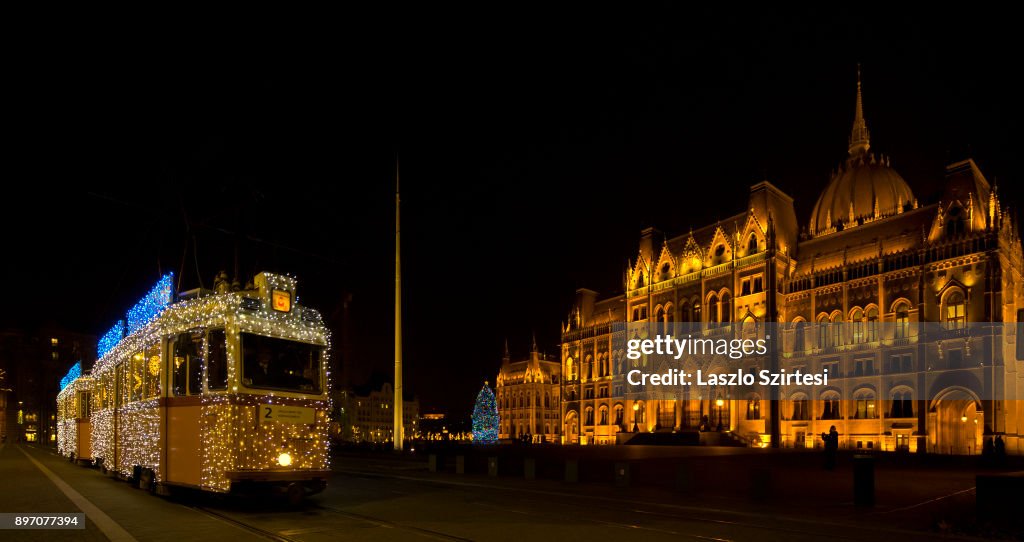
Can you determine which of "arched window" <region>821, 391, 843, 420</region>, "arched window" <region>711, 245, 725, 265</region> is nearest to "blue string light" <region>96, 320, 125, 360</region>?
"arched window" <region>821, 391, 843, 420</region>

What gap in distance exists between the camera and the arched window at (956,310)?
5269 centimetres

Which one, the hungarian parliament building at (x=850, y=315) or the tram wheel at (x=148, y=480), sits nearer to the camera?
the tram wheel at (x=148, y=480)

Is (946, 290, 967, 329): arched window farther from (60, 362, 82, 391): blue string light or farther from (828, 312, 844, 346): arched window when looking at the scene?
(60, 362, 82, 391): blue string light

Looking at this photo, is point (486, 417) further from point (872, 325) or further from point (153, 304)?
point (153, 304)

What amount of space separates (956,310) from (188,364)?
5472 cm

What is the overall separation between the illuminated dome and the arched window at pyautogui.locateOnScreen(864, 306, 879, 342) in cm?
1094

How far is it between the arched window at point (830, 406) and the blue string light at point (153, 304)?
180 ft

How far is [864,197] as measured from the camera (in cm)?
6862

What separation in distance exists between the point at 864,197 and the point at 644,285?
2366cm

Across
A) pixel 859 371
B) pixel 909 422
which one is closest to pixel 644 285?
pixel 859 371

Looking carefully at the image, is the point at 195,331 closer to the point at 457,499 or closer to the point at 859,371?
the point at 457,499

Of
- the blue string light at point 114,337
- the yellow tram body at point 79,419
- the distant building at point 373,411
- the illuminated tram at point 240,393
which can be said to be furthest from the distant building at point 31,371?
the illuminated tram at point 240,393

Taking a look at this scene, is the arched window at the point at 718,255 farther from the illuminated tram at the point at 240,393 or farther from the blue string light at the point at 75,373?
the illuminated tram at the point at 240,393

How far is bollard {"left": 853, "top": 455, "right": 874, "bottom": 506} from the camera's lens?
1576 cm
